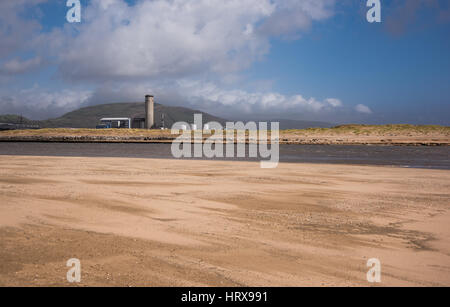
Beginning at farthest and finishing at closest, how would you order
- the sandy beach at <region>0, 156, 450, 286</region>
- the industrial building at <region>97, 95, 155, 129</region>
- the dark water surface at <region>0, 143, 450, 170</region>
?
1. the industrial building at <region>97, 95, 155, 129</region>
2. the dark water surface at <region>0, 143, 450, 170</region>
3. the sandy beach at <region>0, 156, 450, 286</region>

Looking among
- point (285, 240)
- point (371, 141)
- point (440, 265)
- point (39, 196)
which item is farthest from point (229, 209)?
point (371, 141)

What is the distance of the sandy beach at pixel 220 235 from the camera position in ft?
11.3

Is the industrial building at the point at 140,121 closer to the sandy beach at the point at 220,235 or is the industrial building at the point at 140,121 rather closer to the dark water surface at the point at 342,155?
the dark water surface at the point at 342,155

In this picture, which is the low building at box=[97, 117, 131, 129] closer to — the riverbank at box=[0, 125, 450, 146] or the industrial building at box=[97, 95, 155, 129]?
the industrial building at box=[97, 95, 155, 129]

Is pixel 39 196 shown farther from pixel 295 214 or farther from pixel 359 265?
pixel 359 265

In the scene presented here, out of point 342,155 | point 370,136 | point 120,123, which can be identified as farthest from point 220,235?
point 120,123

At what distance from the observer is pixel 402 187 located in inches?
374

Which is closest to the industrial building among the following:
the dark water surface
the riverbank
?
the riverbank

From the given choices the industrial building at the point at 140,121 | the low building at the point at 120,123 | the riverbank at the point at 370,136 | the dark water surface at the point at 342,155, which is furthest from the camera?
the low building at the point at 120,123

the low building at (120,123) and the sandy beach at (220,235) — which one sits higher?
the low building at (120,123)

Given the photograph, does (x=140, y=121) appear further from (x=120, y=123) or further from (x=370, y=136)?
(x=370, y=136)

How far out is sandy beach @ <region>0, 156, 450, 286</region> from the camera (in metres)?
3.44

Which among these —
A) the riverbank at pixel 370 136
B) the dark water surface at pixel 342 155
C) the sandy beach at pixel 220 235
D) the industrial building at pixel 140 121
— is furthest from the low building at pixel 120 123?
the sandy beach at pixel 220 235
